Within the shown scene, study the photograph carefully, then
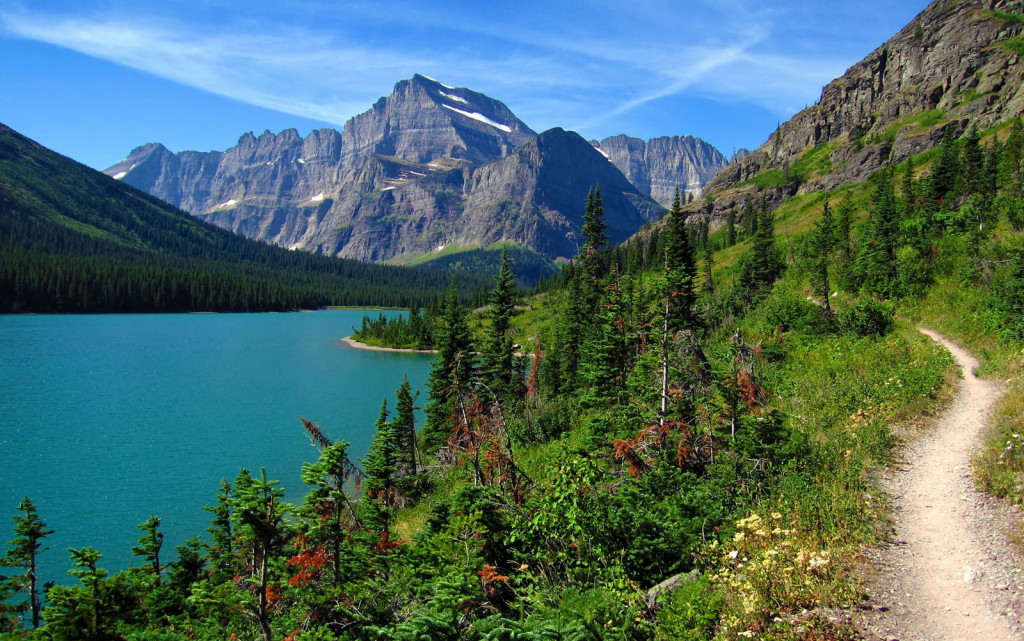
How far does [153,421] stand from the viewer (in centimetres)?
4875

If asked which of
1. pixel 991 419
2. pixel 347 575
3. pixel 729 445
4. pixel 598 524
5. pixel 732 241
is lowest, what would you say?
pixel 347 575

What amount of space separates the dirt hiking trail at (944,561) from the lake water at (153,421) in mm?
30637

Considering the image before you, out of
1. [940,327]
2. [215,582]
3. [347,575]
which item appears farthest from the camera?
[940,327]

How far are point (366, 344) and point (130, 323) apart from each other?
7441cm

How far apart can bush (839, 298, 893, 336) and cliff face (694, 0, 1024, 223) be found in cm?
10607

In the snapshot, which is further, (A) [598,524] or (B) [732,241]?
(B) [732,241]

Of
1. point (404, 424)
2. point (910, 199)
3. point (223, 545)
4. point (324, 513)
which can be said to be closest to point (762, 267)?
point (910, 199)

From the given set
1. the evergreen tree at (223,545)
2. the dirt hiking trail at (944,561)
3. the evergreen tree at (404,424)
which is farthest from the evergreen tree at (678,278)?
the evergreen tree at (404,424)

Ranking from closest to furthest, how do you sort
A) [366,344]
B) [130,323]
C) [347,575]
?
1. [347,575]
2. [366,344]
3. [130,323]

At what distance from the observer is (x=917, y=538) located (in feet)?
26.8

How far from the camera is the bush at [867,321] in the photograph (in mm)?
25250

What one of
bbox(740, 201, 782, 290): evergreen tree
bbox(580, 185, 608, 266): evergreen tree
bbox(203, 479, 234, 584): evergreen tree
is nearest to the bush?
bbox(580, 185, 608, 266): evergreen tree

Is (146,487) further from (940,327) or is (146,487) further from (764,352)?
(940,327)

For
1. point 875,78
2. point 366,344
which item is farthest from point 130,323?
point 875,78
